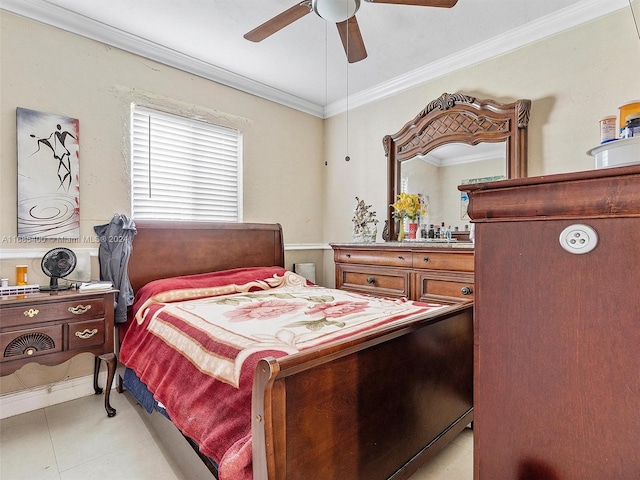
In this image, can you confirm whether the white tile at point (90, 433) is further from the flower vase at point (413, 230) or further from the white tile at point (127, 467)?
the flower vase at point (413, 230)

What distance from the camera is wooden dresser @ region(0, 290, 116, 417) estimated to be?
1.87 metres

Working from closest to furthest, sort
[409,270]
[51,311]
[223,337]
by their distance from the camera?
1. [223,337]
2. [51,311]
3. [409,270]

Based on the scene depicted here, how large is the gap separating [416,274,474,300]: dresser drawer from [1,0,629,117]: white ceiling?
1.85 metres

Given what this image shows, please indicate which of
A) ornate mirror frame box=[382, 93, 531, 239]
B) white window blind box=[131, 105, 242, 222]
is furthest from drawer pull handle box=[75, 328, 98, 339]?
ornate mirror frame box=[382, 93, 531, 239]

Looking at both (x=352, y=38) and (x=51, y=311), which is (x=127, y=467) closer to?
(x=51, y=311)

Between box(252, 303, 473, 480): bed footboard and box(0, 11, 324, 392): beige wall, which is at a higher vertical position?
box(0, 11, 324, 392): beige wall

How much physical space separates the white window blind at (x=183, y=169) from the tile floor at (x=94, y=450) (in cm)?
148

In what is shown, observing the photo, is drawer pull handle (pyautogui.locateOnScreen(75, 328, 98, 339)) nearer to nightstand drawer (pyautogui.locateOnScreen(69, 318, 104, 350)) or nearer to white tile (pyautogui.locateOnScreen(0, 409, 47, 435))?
nightstand drawer (pyautogui.locateOnScreen(69, 318, 104, 350))

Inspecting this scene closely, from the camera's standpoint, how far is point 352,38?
215cm

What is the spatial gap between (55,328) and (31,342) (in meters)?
0.12

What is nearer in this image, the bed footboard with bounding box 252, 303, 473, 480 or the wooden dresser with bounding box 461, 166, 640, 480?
the wooden dresser with bounding box 461, 166, 640, 480

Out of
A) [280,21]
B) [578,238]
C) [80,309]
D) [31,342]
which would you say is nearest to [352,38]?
[280,21]

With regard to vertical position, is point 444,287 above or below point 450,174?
below

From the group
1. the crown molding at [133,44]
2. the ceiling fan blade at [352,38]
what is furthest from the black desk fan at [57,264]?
the ceiling fan blade at [352,38]
